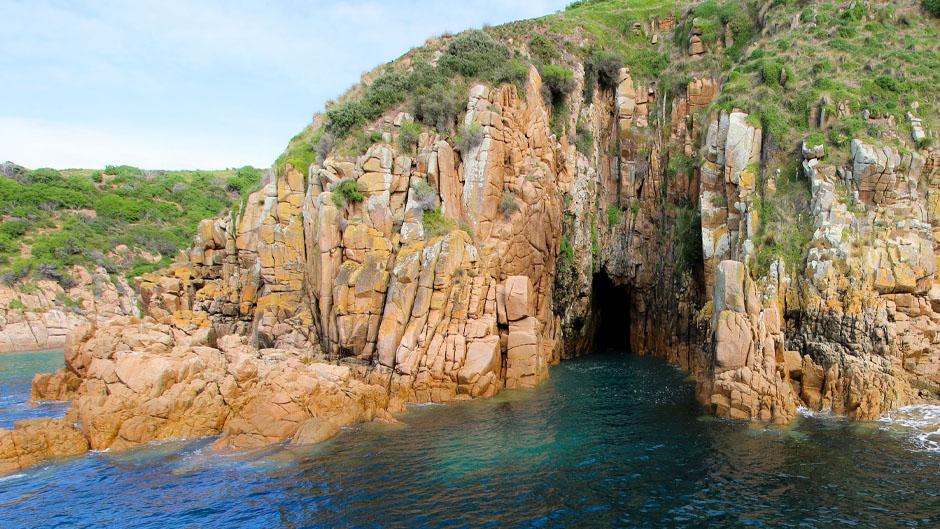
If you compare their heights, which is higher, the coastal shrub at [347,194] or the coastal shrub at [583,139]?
the coastal shrub at [583,139]

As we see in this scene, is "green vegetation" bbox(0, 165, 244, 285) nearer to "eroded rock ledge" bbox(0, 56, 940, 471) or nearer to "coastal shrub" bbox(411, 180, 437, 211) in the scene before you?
"eroded rock ledge" bbox(0, 56, 940, 471)

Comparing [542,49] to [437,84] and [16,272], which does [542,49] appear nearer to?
[437,84]

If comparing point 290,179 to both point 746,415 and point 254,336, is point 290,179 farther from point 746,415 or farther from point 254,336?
point 746,415

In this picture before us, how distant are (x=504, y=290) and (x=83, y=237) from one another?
57672mm

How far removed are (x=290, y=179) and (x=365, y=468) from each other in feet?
79.5

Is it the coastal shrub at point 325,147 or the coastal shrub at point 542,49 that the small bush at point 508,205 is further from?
the coastal shrub at point 542,49

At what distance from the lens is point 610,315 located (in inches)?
2411

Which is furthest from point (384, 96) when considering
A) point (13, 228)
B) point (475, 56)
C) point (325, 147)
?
point (13, 228)

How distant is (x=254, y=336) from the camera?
36312 millimetres

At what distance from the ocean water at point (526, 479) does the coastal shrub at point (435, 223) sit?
12.2 m

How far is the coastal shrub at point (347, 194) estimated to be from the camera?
35.0m

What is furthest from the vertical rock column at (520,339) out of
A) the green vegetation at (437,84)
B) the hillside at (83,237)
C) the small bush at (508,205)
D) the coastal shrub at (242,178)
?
the coastal shrub at (242,178)

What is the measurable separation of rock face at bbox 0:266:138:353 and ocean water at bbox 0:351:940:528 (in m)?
42.9

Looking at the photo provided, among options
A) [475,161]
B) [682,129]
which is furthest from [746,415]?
[682,129]
